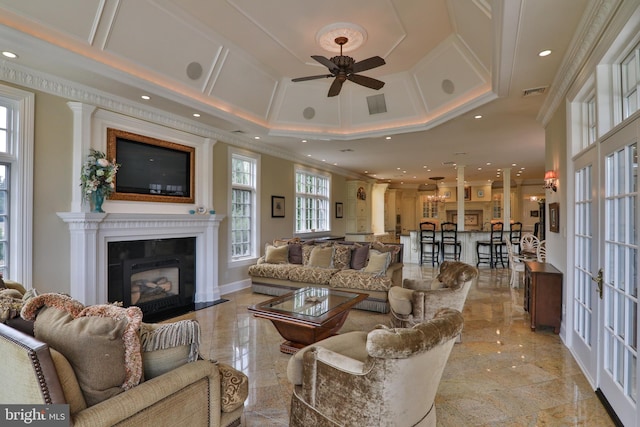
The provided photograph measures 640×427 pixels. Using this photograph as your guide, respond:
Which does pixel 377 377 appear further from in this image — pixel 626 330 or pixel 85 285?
pixel 85 285

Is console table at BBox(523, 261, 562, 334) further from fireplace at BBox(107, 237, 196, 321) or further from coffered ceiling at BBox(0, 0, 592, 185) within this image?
fireplace at BBox(107, 237, 196, 321)

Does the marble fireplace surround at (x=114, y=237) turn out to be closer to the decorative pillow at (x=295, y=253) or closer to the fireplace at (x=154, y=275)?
the fireplace at (x=154, y=275)

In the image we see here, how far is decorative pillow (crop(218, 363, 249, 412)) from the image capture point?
1.70 meters

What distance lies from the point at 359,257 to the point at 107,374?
4487 millimetres

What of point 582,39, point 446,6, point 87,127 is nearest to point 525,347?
point 582,39

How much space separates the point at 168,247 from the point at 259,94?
113 inches

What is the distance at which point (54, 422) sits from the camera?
1182 mm

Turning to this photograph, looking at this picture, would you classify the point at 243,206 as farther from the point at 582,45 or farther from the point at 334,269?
the point at 582,45

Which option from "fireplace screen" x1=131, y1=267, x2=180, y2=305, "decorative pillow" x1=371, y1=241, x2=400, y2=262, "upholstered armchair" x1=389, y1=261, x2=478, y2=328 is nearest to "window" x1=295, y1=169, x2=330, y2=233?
"decorative pillow" x1=371, y1=241, x2=400, y2=262

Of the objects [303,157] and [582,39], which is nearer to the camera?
[582,39]

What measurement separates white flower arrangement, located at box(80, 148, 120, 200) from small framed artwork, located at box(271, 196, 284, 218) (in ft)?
11.7

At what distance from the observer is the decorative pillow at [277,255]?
20.0 ft

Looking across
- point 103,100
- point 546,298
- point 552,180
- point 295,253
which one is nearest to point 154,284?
point 295,253

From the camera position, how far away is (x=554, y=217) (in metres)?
4.14
